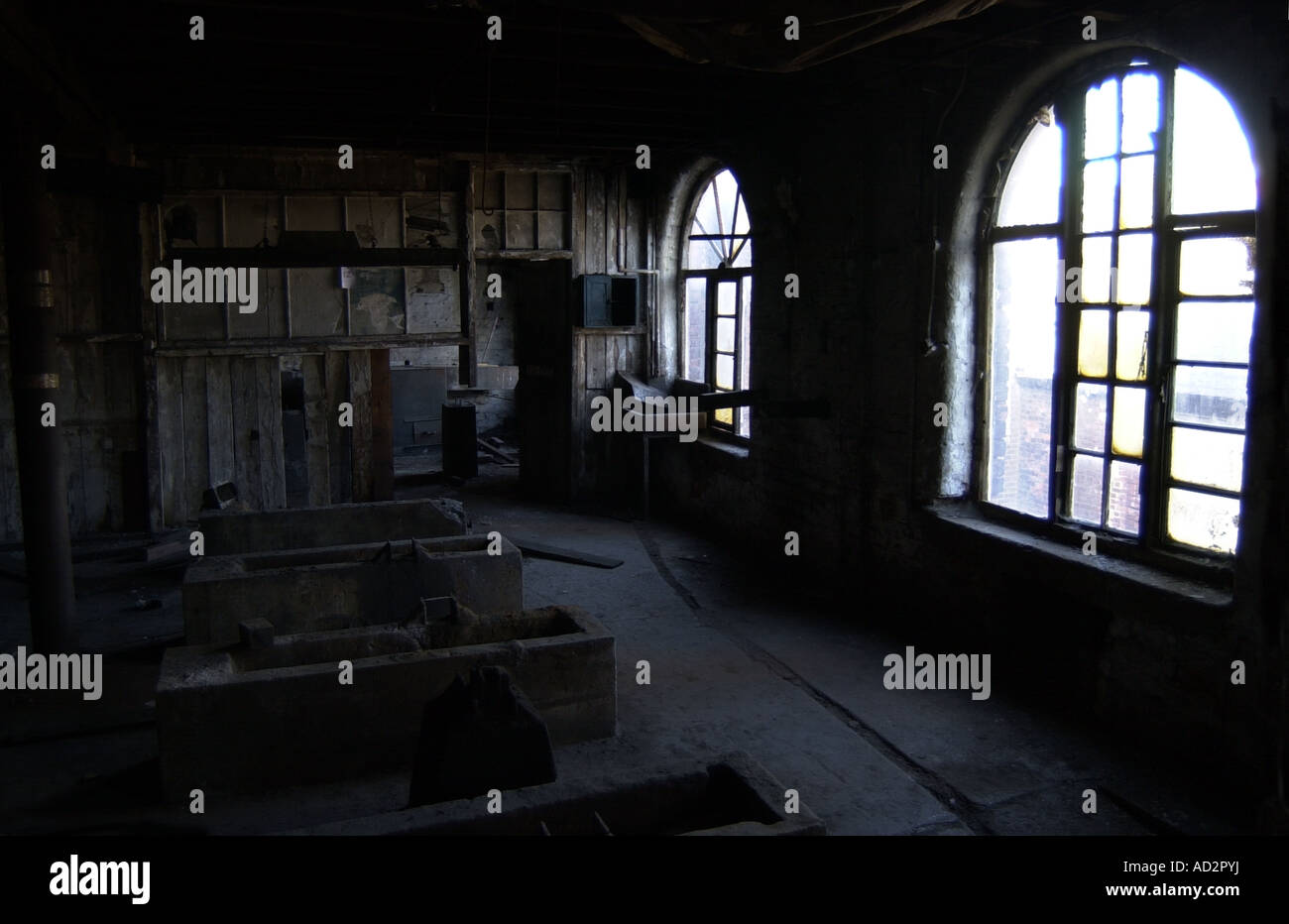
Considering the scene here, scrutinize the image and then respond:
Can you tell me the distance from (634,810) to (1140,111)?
4706 mm

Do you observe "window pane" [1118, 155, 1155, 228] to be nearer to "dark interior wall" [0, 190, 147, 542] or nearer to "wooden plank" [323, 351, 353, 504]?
"wooden plank" [323, 351, 353, 504]

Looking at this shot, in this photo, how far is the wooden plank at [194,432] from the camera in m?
10.9

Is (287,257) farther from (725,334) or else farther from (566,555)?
(725,334)

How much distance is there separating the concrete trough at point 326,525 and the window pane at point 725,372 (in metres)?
3.70

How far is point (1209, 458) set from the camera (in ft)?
17.8

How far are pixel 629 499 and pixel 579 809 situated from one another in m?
8.88

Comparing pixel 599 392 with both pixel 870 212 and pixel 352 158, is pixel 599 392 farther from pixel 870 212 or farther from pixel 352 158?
pixel 870 212

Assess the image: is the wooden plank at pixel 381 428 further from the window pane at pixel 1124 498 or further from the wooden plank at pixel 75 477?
the window pane at pixel 1124 498

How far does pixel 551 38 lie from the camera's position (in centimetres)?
689

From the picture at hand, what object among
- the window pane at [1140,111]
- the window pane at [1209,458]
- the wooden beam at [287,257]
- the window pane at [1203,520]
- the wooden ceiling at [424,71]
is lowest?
the window pane at [1203,520]

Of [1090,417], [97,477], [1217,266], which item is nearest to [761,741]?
[1090,417]

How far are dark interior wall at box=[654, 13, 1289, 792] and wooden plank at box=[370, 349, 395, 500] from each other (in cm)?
379

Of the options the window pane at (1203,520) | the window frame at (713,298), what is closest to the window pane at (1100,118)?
the window pane at (1203,520)
